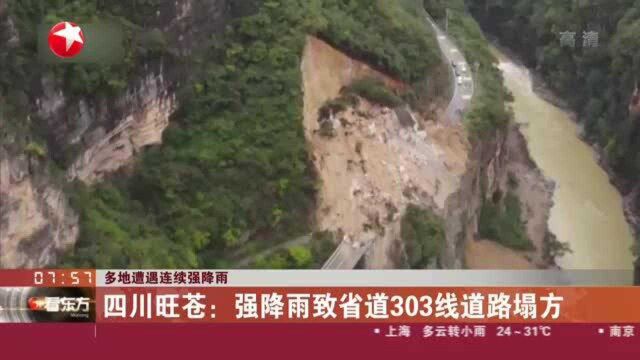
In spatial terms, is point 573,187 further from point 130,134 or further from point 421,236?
point 130,134

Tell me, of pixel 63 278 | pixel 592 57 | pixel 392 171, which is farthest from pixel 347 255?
pixel 592 57

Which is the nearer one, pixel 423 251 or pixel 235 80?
pixel 423 251

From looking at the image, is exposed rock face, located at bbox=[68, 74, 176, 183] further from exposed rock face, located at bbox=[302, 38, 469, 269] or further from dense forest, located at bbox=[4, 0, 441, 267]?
exposed rock face, located at bbox=[302, 38, 469, 269]

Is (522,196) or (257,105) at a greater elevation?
(257,105)

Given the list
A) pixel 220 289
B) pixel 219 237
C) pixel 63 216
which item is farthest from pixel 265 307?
pixel 63 216

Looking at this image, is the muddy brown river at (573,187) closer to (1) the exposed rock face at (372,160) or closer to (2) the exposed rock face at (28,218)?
(1) the exposed rock face at (372,160)

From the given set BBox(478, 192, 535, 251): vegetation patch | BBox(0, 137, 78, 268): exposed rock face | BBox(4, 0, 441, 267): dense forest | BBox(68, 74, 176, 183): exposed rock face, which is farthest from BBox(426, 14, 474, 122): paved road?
BBox(0, 137, 78, 268): exposed rock face

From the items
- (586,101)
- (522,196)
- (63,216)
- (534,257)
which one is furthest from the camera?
(586,101)
